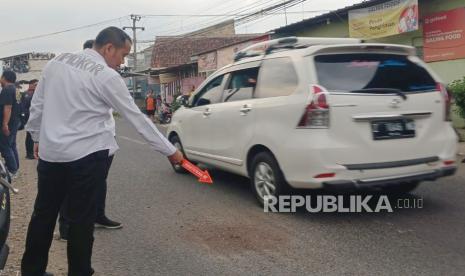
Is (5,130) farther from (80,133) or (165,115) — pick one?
(165,115)

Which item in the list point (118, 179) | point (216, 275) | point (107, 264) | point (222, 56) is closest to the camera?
point (216, 275)

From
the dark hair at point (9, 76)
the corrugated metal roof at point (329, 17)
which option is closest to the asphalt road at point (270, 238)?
the dark hair at point (9, 76)

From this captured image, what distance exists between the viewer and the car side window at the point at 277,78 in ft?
16.9

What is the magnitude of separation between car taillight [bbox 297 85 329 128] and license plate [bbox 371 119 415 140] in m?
0.49

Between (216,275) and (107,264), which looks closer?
(216,275)

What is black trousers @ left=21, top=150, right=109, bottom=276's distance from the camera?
314cm

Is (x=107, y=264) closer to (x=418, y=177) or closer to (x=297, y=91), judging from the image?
(x=297, y=91)

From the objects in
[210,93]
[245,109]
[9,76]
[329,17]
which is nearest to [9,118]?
[9,76]

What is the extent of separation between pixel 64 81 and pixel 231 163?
331cm

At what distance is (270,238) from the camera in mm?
4613

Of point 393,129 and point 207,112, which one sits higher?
point 207,112

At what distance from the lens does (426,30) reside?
12.5m

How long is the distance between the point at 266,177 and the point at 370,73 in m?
1.55

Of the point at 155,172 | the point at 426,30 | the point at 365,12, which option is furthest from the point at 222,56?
the point at 155,172
